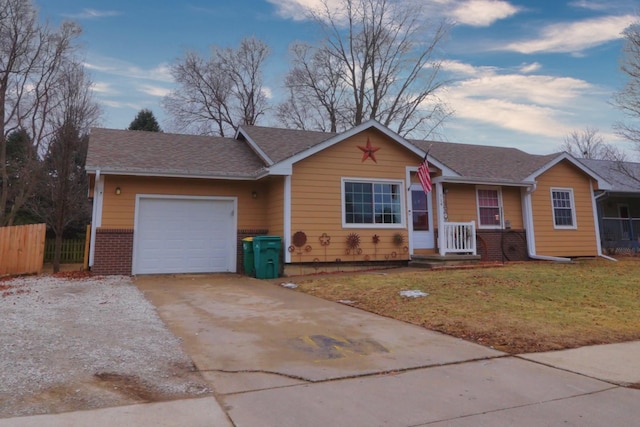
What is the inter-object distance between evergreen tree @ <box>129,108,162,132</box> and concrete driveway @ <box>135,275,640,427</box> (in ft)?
84.2

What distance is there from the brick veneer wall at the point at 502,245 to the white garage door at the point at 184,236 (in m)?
8.36

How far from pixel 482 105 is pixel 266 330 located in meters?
16.4

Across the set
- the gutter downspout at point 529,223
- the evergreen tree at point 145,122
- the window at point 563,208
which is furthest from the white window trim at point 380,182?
the evergreen tree at point 145,122

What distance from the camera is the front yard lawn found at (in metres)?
5.24

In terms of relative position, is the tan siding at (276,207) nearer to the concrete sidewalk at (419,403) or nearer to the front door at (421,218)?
the front door at (421,218)

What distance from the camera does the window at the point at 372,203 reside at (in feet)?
40.8

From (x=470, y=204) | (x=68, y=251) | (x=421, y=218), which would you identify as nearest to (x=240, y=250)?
(x=421, y=218)

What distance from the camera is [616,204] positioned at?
22516 millimetres

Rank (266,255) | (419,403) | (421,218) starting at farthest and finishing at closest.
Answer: (421,218), (266,255), (419,403)

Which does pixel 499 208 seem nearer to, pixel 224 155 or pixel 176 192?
pixel 224 155

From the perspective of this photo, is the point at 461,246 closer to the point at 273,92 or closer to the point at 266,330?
the point at 266,330

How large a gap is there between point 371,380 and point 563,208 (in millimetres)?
14609

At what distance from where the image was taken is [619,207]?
74.3 feet

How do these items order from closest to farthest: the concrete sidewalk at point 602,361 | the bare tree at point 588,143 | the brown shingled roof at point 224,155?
1. the concrete sidewalk at point 602,361
2. the brown shingled roof at point 224,155
3. the bare tree at point 588,143
